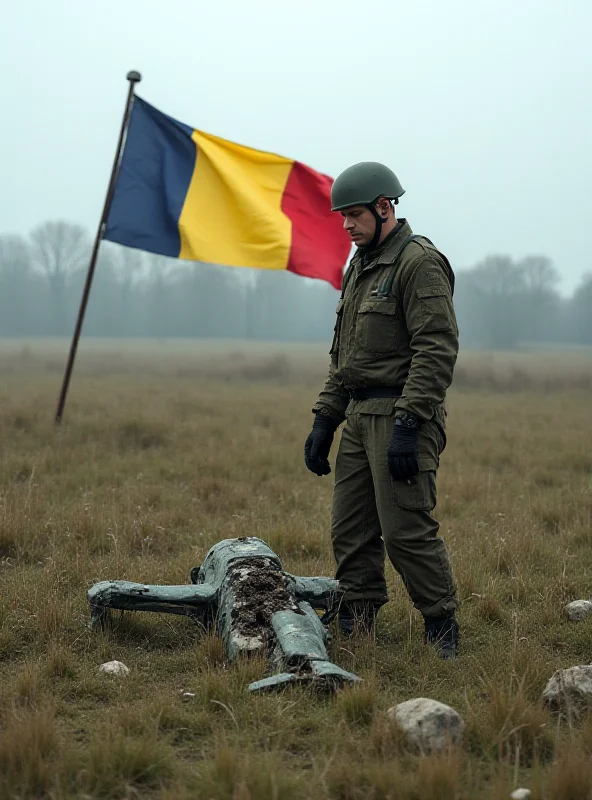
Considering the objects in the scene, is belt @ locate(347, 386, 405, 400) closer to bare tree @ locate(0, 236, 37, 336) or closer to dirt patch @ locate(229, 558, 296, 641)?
dirt patch @ locate(229, 558, 296, 641)

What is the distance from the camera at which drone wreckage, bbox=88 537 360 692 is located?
3920mm

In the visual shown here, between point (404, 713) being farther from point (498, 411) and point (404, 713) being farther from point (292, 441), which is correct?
point (498, 411)

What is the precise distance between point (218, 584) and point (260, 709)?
1.10 m

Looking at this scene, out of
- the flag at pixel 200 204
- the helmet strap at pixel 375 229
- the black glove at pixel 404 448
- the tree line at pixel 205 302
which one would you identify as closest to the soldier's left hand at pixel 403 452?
the black glove at pixel 404 448

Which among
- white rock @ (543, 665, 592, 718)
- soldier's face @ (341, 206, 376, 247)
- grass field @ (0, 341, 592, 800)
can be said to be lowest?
grass field @ (0, 341, 592, 800)

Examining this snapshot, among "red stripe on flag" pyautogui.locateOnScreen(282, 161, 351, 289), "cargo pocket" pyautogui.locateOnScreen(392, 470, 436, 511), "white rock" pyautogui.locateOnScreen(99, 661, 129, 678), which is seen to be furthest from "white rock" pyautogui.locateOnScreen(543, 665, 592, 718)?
"red stripe on flag" pyautogui.locateOnScreen(282, 161, 351, 289)

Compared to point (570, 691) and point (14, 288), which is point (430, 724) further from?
point (14, 288)

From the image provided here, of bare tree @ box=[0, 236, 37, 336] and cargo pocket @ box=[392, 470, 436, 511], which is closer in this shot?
cargo pocket @ box=[392, 470, 436, 511]

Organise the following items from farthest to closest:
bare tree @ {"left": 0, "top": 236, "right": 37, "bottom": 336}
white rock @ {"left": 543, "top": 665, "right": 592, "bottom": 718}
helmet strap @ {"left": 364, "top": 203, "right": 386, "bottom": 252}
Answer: bare tree @ {"left": 0, "top": 236, "right": 37, "bottom": 336}
helmet strap @ {"left": 364, "top": 203, "right": 386, "bottom": 252}
white rock @ {"left": 543, "top": 665, "right": 592, "bottom": 718}

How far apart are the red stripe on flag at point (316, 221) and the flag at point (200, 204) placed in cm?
2

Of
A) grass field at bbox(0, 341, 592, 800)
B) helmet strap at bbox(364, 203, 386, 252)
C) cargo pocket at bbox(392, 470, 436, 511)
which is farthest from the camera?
helmet strap at bbox(364, 203, 386, 252)

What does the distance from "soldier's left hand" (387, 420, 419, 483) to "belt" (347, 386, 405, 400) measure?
243 mm

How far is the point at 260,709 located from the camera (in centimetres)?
351

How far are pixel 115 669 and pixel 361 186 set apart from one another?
2.57 metres
